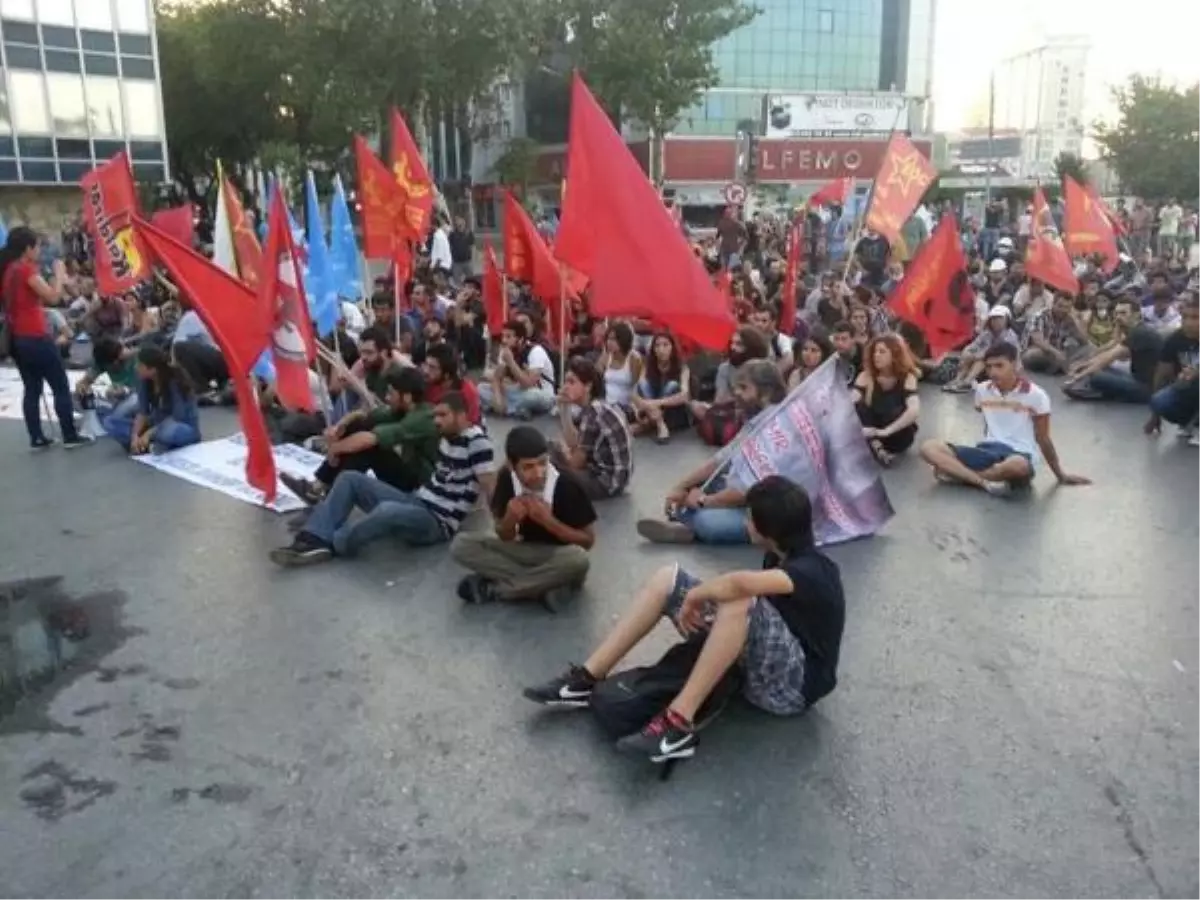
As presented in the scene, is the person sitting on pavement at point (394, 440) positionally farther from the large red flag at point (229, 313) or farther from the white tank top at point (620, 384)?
the white tank top at point (620, 384)

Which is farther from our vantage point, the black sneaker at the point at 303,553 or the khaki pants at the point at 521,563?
the black sneaker at the point at 303,553

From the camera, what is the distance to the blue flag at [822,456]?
6445mm

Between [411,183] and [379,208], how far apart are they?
16.4 inches

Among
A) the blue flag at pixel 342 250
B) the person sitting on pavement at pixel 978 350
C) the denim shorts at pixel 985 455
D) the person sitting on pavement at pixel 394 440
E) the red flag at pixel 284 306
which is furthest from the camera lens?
the person sitting on pavement at pixel 978 350

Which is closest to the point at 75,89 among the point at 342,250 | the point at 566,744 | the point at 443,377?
the point at 342,250

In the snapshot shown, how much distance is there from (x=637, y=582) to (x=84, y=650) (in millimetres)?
2831

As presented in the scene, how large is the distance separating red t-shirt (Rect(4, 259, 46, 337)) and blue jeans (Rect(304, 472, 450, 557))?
158 inches

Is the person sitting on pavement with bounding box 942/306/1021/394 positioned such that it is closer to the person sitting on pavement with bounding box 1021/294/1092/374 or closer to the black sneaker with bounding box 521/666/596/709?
the person sitting on pavement with bounding box 1021/294/1092/374

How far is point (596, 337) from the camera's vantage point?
11609mm

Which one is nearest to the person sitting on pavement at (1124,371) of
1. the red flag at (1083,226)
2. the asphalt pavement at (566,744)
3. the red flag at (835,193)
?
the red flag at (1083,226)

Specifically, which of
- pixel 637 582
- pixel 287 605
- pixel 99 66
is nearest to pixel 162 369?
pixel 287 605

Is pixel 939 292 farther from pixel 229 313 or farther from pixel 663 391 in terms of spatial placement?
pixel 229 313

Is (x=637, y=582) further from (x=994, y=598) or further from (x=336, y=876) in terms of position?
(x=336, y=876)

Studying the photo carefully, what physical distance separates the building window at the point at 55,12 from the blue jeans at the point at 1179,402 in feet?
104
